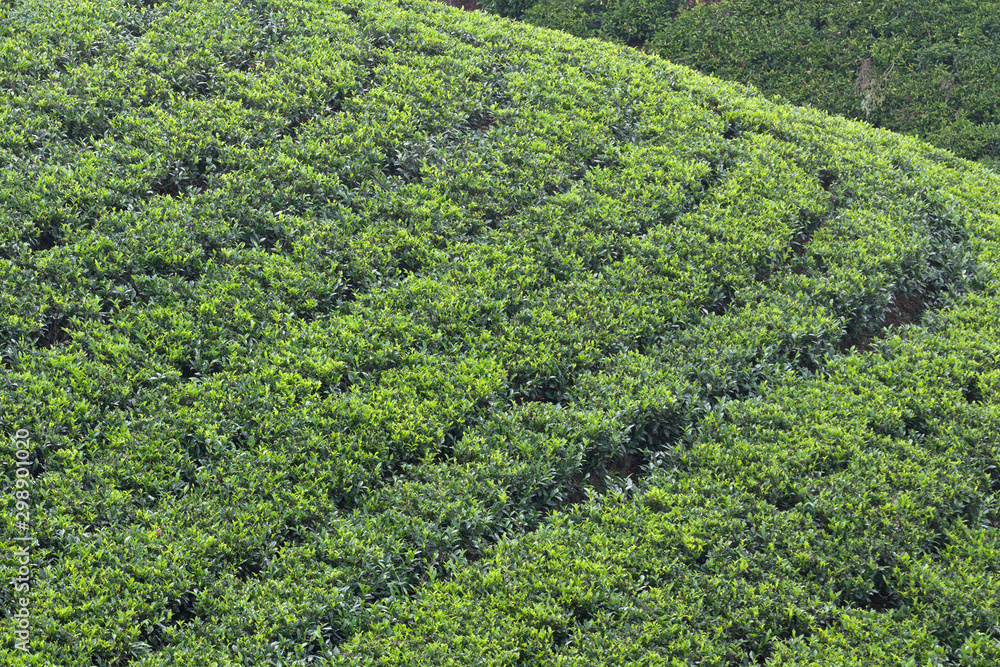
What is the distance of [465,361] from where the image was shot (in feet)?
22.7

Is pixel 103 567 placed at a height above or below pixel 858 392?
below

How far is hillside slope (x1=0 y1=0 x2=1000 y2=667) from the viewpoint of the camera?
214 inches

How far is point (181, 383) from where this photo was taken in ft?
21.0

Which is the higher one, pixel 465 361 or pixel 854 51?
pixel 854 51

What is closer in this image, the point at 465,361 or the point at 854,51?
the point at 465,361

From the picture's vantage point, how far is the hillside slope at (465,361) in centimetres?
543

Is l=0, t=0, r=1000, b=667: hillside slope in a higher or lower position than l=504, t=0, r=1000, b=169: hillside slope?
lower

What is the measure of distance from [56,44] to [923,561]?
372 inches

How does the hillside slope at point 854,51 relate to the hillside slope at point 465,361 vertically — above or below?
above

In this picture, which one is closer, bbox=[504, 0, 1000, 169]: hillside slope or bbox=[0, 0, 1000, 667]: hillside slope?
bbox=[0, 0, 1000, 667]: hillside slope

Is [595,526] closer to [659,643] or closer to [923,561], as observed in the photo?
[659,643]

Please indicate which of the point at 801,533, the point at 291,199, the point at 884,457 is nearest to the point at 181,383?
the point at 291,199

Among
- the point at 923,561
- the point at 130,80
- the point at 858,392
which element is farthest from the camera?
the point at 130,80

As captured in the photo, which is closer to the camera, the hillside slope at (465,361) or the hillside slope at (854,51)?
the hillside slope at (465,361)
